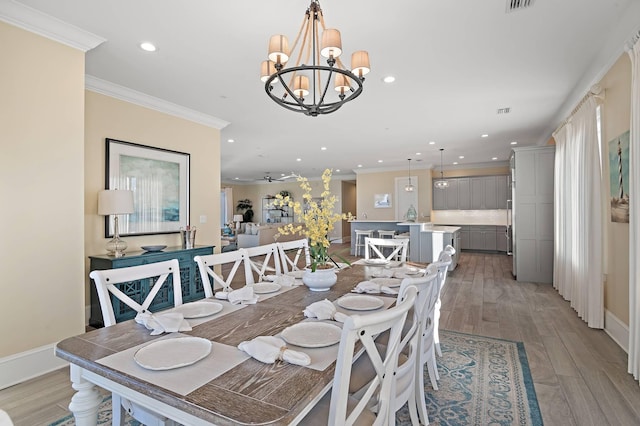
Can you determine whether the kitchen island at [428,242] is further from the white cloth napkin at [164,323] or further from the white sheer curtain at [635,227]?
the white cloth napkin at [164,323]

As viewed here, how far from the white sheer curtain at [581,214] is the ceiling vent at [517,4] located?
179 cm

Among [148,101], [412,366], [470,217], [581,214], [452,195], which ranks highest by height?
[148,101]

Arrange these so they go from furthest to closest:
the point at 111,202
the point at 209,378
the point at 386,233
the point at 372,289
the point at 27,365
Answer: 1. the point at 386,233
2. the point at 111,202
3. the point at 27,365
4. the point at 372,289
5. the point at 209,378

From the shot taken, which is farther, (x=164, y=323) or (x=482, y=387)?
(x=482, y=387)

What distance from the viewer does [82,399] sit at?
1276mm

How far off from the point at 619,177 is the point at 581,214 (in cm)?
95

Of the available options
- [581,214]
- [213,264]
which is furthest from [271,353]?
[581,214]

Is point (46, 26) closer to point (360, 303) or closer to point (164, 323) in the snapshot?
point (164, 323)

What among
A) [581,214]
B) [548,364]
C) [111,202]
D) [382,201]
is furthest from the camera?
[382,201]

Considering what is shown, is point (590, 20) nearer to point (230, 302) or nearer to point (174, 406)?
point (230, 302)

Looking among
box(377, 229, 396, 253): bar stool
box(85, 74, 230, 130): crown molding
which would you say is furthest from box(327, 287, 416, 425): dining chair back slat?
box(377, 229, 396, 253): bar stool

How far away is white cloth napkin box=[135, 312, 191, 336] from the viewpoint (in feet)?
4.72

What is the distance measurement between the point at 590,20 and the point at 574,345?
292cm

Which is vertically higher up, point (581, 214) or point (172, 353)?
point (581, 214)
